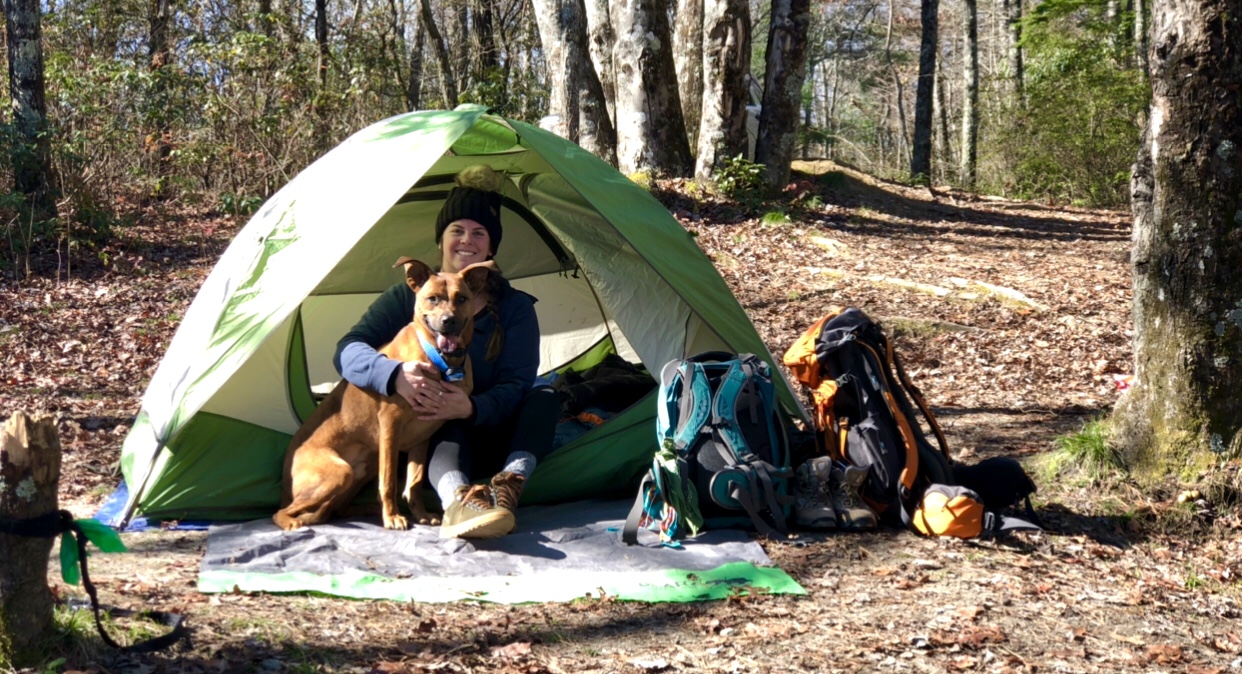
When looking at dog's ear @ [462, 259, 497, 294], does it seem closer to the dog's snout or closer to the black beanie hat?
the dog's snout

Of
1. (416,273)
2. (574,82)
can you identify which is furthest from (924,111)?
(416,273)

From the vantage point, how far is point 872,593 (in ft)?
12.0

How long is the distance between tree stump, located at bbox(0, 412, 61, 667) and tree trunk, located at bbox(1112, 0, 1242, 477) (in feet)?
13.2

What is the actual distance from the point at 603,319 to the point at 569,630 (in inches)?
126

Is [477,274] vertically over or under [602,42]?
under

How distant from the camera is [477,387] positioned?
4.59 m

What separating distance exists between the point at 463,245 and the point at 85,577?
7.30 ft

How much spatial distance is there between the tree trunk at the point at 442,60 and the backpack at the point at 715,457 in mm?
11553

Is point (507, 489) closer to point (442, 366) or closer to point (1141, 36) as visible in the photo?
point (442, 366)

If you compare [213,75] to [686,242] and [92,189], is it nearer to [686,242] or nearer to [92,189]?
[92,189]

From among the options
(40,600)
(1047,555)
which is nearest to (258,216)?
(40,600)

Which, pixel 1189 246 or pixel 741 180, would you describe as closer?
pixel 1189 246

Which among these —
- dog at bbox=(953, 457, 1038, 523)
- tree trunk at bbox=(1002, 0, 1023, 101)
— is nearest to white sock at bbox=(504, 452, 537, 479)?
dog at bbox=(953, 457, 1038, 523)

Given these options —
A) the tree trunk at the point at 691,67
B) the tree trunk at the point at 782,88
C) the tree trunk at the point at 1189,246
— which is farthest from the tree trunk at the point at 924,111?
the tree trunk at the point at 1189,246
